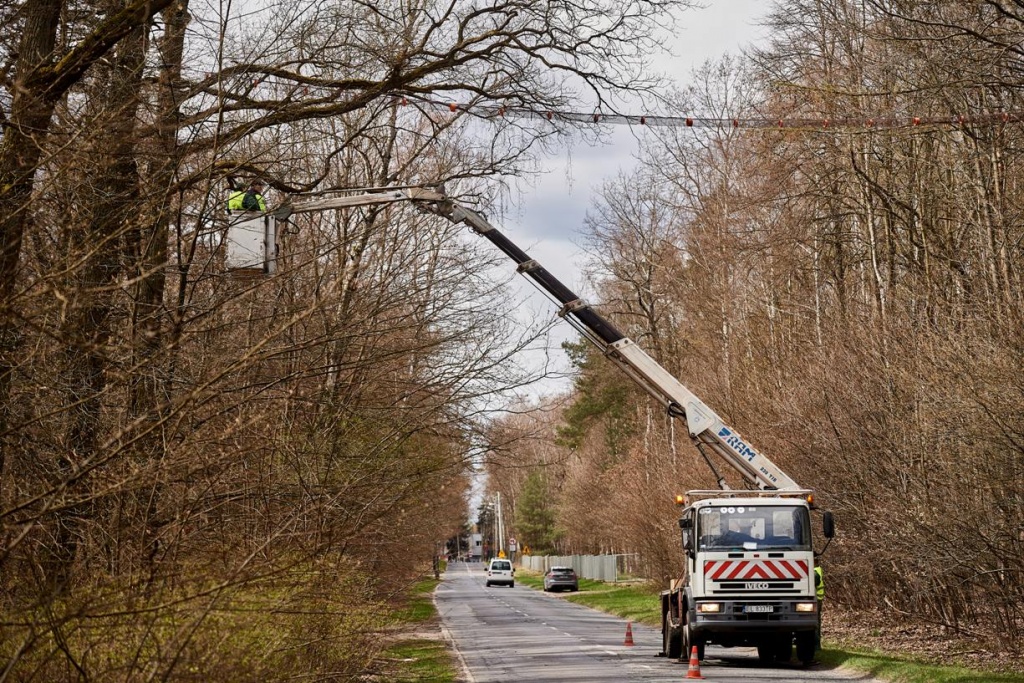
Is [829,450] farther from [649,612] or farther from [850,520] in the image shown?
[649,612]

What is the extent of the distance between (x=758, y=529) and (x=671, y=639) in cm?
327

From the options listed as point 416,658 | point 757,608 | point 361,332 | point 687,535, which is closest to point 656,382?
point 687,535

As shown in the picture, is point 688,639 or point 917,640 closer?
point 688,639

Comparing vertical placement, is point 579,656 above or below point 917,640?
below

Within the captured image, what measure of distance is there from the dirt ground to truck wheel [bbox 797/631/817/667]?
1.54 metres

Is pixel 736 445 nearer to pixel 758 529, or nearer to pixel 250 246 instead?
pixel 758 529

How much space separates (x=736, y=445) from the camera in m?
22.4

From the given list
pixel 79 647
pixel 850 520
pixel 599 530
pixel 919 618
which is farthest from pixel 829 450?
pixel 599 530

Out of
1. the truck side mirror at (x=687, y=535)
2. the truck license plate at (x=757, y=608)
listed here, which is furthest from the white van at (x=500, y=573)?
the truck license plate at (x=757, y=608)

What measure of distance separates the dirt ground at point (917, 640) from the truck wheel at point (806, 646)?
154 cm

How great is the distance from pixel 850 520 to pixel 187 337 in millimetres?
21015

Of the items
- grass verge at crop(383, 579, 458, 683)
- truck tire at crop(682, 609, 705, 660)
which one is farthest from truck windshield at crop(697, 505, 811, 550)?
grass verge at crop(383, 579, 458, 683)

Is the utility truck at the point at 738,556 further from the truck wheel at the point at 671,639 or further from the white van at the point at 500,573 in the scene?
the white van at the point at 500,573

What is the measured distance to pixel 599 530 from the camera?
230 ft
